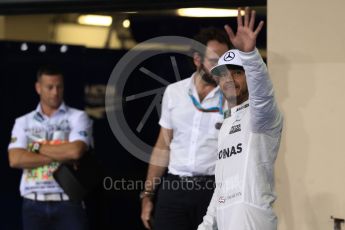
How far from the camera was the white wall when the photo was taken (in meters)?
5.43

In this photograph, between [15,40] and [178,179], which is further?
[15,40]

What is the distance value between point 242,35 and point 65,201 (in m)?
3.21

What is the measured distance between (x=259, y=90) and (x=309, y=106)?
A: 1.42m

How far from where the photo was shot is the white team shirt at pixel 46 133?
6941 mm

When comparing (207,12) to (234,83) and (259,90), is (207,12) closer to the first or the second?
(234,83)

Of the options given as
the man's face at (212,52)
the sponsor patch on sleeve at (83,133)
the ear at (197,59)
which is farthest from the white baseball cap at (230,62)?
the sponsor patch on sleeve at (83,133)

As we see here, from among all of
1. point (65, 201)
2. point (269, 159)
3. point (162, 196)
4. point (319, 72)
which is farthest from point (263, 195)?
point (65, 201)

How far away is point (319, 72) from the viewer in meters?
5.50

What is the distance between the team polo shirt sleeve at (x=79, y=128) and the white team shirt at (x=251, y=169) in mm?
2562

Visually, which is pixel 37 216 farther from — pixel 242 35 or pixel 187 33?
pixel 242 35

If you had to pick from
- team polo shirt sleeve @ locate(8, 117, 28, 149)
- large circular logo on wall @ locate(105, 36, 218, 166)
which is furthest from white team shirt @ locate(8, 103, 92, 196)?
large circular logo on wall @ locate(105, 36, 218, 166)

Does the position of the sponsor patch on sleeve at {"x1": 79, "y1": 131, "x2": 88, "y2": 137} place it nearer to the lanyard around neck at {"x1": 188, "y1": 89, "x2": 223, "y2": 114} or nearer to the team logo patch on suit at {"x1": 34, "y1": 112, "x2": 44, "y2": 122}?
the team logo patch on suit at {"x1": 34, "y1": 112, "x2": 44, "y2": 122}

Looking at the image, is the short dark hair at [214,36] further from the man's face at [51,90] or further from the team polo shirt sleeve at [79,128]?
the man's face at [51,90]

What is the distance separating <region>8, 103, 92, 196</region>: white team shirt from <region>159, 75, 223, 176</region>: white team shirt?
1.10 meters
